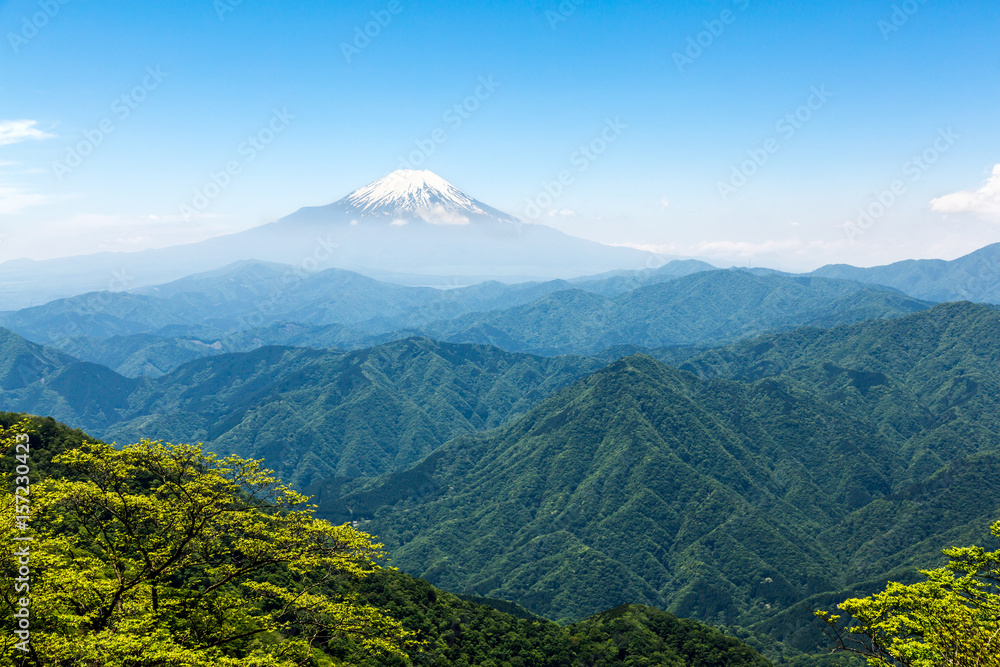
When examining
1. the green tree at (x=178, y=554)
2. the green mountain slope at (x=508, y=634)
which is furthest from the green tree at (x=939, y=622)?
the green mountain slope at (x=508, y=634)

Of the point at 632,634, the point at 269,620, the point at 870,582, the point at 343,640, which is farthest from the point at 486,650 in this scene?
the point at 870,582

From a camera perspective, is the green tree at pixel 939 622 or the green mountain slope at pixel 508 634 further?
the green mountain slope at pixel 508 634

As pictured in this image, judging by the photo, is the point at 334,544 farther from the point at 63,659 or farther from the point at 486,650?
the point at 486,650

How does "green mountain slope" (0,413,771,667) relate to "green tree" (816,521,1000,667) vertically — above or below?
below

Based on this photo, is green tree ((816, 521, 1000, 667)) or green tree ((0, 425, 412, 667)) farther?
green tree ((0, 425, 412, 667))

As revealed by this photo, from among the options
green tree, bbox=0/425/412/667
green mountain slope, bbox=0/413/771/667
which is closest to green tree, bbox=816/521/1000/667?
green tree, bbox=0/425/412/667

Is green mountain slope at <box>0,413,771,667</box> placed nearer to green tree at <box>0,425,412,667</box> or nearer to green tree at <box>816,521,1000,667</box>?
green tree at <box>0,425,412,667</box>

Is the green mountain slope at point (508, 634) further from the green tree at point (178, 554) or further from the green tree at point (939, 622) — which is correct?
the green tree at point (939, 622)

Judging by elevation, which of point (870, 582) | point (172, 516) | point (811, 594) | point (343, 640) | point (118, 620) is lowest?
point (811, 594)

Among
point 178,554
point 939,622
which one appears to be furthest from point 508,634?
point 939,622
